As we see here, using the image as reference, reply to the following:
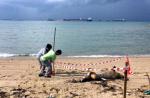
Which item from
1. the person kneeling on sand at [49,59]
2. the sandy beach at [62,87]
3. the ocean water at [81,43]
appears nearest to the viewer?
the sandy beach at [62,87]

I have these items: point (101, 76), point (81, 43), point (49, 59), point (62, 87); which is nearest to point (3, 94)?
point (62, 87)

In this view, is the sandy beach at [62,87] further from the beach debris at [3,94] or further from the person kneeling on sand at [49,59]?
the person kneeling on sand at [49,59]

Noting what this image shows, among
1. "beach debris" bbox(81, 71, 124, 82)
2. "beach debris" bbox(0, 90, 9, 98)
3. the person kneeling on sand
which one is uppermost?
the person kneeling on sand

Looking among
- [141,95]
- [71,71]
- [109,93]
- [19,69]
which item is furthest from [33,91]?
[19,69]

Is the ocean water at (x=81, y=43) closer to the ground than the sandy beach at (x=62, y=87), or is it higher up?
higher up

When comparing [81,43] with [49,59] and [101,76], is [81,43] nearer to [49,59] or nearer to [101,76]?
[49,59]

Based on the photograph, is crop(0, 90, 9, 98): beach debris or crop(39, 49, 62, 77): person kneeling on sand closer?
crop(0, 90, 9, 98): beach debris

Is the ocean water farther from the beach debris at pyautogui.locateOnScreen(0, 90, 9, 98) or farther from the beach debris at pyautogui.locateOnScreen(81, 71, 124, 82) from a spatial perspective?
the beach debris at pyautogui.locateOnScreen(0, 90, 9, 98)

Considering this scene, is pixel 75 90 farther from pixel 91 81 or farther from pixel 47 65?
pixel 47 65

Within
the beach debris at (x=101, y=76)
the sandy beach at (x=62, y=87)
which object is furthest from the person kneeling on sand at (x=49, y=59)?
the beach debris at (x=101, y=76)

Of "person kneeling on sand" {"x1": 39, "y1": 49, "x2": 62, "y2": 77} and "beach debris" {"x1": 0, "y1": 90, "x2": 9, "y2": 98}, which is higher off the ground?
"person kneeling on sand" {"x1": 39, "y1": 49, "x2": 62, "y2": 77}

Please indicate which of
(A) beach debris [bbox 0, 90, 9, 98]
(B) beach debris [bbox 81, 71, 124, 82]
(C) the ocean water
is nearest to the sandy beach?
(A) beach debris [bbox 0, 90, 9, 98]

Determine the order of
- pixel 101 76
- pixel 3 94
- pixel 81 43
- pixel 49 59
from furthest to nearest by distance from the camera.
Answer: pixel 81 43 < pixel 49 59 < pixel 101 76 < pixel 3 94

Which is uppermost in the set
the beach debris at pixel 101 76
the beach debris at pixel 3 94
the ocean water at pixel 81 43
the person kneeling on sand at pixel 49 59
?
the ocean water at pixel 81 43
